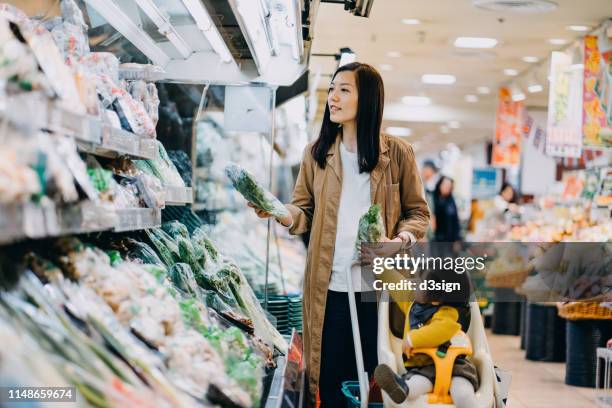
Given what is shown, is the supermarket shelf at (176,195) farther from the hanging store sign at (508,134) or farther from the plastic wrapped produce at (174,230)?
the hanging store sign at (508,134)

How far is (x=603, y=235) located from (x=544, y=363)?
1.47m

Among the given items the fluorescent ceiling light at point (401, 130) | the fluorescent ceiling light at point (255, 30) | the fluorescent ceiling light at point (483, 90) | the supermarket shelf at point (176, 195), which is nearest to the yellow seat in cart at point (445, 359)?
the supermarket shelf at point (176, 195)

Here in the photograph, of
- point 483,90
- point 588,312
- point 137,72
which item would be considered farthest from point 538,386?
point 483,90

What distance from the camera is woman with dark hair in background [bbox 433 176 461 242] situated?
11.7 meters

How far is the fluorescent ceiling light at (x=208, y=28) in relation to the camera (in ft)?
10.3

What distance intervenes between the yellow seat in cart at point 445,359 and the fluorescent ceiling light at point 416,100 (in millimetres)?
14646

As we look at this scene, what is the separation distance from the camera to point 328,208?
10.6 ft

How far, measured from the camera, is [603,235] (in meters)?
7.19

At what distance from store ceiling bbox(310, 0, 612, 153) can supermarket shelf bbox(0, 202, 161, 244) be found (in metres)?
7.22

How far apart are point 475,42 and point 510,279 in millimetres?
4978

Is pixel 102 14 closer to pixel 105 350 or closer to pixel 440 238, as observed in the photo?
pixel 105 350

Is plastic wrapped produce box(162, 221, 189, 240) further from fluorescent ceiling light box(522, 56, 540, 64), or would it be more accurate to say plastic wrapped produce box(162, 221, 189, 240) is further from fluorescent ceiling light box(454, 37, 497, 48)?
fluorescent ceiling light box(522, 56, 540, 64)

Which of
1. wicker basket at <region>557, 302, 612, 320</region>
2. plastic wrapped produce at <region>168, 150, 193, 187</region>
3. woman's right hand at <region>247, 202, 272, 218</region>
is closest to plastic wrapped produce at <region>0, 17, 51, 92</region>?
woman's right hand at <region>247, 202, 272, 218</region>

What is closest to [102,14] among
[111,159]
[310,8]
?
[111,159]
